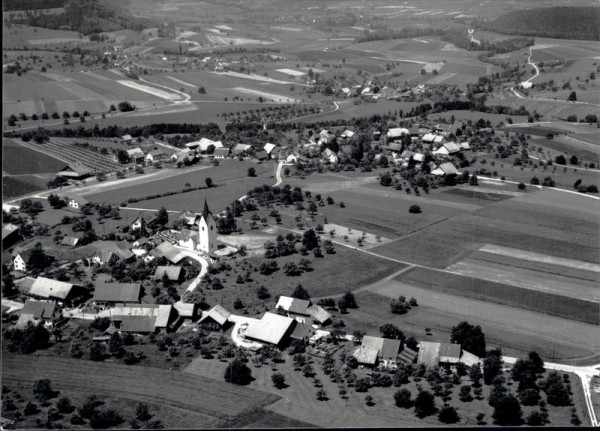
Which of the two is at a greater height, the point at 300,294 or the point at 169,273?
the point at 300,294

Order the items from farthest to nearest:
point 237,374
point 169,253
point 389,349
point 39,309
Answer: point 169,253 → point 39,309 → point 389,349 → point 237,374

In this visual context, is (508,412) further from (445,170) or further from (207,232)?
(445,170)

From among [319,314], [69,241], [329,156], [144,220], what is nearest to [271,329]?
[319,314]

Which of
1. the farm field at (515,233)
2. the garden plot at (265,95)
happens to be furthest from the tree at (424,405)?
the garden plot at (265,95)

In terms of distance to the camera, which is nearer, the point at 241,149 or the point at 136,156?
the point at 136,156

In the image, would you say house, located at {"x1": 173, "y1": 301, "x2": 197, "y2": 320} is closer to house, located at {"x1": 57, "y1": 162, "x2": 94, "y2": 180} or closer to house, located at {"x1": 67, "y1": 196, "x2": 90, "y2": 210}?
house, located at {"x1": 67, "y1": 196, "x2": 90, "y2": 210}

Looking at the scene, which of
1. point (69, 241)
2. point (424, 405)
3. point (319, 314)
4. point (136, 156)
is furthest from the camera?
point (136, 156)

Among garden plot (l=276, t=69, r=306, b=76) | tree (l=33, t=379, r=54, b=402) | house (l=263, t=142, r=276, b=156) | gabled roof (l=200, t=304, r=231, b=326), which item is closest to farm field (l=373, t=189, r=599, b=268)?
gabled roof (l=200, t=304, r=231, b=326)
